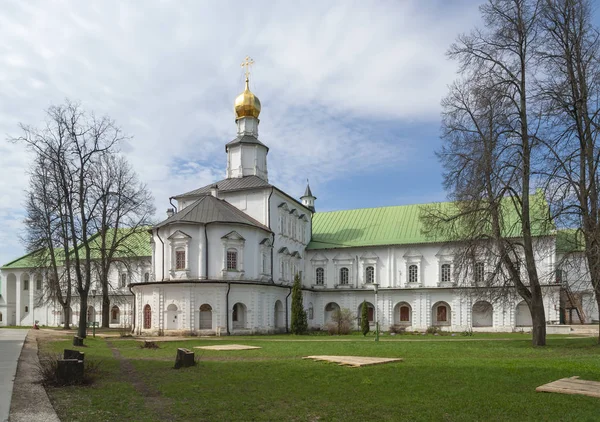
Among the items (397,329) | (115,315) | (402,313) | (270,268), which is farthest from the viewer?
(115,315)

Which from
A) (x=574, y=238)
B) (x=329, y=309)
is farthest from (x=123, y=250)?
(x=574, y=238)

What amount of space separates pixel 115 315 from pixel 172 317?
73.1 feet

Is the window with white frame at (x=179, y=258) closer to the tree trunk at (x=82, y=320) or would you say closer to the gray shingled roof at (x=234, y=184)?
the gray shingled roof at (x=234, y=184)

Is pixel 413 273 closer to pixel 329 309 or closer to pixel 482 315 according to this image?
pixel 482 315

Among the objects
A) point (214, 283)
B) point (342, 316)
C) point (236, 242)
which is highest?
point (236, 242)

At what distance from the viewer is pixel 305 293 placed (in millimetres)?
48375

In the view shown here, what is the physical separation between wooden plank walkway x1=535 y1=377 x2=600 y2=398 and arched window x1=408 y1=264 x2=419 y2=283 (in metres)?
35.7

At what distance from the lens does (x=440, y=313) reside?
4750 centimetres

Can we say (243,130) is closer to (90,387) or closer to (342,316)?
(342,316)

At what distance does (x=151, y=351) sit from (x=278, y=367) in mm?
8642

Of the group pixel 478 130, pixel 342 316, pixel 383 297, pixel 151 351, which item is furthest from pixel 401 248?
pixel 151 351

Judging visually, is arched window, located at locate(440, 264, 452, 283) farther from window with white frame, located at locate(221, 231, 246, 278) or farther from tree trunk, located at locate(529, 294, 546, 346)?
tree trunk, located at locate(529, 294, 546, 346)

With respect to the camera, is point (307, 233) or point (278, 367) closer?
point (278, 367)

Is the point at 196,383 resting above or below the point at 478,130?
below
